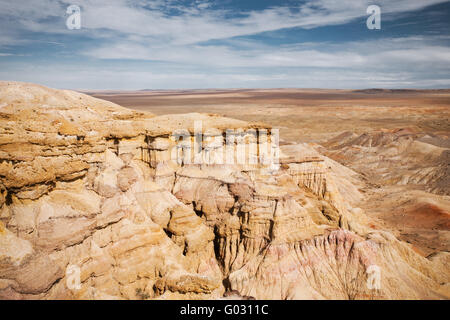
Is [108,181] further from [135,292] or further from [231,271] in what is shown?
[231,271]

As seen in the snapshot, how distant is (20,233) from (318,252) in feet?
39.3

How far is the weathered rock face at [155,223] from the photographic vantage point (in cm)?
980

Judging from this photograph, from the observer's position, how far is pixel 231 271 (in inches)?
A: 575

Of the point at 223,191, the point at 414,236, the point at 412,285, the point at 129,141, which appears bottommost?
A: the point at 414,236

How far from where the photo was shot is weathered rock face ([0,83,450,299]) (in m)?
9.80

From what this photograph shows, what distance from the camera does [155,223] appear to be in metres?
13.4

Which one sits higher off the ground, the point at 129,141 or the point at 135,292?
the point at 129,141

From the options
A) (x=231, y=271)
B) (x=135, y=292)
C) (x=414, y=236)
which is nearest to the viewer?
(x=135, y=292)
